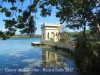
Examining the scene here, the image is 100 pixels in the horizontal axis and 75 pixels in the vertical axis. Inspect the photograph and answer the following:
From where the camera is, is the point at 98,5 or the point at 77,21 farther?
the point at 77,21

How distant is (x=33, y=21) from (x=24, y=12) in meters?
0.48

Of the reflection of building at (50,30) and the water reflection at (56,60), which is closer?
the water reflection at (56,60)

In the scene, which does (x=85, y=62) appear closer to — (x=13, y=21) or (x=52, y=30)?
(x=13, y=21)

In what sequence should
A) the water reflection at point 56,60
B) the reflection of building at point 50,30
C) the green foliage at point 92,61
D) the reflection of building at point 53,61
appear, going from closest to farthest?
1. the green foliage at point 92,61
2. the water reflection at point 56,60
3. the reflection of building at point 53,61
4. the reflection of building at point 50,30

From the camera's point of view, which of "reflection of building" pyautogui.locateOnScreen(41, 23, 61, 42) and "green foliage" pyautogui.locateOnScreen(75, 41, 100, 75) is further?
"reflection of building" pyautogui.locateOnScreen(41, 23, 61, 42)

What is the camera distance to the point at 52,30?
31.8 meters

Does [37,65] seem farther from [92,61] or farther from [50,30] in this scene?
[50,30]

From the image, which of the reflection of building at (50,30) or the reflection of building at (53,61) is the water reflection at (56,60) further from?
the reflection of building at (50,30)

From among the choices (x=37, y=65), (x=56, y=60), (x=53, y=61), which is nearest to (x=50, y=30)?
(x=56, y=60)

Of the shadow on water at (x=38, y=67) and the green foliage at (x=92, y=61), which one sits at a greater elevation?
the green foliage at (x=92, y=61)

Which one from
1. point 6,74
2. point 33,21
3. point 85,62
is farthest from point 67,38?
point 33,21

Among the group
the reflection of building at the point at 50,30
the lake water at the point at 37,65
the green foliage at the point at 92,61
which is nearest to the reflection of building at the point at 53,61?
the lake water at the point at 37,65

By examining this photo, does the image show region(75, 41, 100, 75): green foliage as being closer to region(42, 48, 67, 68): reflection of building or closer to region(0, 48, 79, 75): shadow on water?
region(0, 48, 79, 75): shadow on water

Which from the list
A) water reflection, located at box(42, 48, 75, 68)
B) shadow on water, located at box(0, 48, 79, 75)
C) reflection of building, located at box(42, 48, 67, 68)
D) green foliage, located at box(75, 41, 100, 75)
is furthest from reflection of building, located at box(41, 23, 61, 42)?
green foliage, located at box(75, 41, 100, 75)
